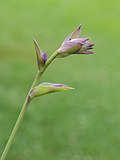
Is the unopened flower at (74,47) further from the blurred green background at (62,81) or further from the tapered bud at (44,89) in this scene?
the blurred green background at (62,81)

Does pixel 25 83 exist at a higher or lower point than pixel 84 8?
higher

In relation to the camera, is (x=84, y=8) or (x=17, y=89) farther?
(x=84, y=8)

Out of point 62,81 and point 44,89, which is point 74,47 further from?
point 62,81

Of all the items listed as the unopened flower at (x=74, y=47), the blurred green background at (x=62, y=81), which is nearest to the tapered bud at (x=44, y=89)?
the unopened flower at (x=74, y=47)

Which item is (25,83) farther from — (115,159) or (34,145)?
(115,159)

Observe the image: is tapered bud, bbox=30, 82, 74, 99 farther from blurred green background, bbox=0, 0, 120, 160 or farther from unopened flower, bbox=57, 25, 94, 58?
blurred green background, bbox=0, 0, 120, 160

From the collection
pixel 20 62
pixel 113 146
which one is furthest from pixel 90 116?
pixel 20 62

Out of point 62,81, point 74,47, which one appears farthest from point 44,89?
point 62,81

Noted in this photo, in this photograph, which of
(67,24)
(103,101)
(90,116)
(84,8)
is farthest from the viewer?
(84,8)

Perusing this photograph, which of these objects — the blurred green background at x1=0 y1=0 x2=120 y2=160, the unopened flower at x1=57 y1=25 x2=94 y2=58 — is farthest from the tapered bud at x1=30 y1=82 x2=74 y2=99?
the blurred green background at x1=0 y1=0 x2=120 y2=160
